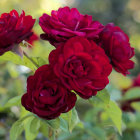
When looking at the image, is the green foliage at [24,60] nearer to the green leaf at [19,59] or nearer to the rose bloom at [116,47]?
the green leaf at [19,59]

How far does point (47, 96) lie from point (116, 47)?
0.19 m

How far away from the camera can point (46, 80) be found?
1.86 ft

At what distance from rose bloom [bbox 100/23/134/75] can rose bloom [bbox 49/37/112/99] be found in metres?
0.07

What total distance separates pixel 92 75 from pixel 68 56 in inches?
2.3

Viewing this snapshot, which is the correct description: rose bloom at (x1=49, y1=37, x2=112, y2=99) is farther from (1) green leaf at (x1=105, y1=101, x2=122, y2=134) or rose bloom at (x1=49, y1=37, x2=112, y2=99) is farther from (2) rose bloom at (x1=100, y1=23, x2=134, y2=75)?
(1) green leaf at (x1=105, y1=101, x2=122, y2=134)

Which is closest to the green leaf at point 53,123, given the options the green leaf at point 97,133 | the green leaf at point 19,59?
the green leaf at point 19,59

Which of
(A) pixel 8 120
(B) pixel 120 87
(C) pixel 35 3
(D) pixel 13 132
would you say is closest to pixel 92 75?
(D) pixel 13 132

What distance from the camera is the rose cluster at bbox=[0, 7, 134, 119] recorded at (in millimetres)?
550

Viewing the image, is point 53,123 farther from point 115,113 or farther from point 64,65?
point 115,113

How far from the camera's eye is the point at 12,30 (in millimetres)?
594

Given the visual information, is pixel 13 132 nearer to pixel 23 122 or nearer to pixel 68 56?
pixel 23 122

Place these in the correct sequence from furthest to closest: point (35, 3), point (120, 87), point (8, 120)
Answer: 1. point (35, 3)
2. point (120, 87)
3. point (8, 120)

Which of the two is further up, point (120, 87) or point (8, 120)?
point (8, 120)

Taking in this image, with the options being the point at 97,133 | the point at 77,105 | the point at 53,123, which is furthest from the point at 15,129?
the point at 77,105
